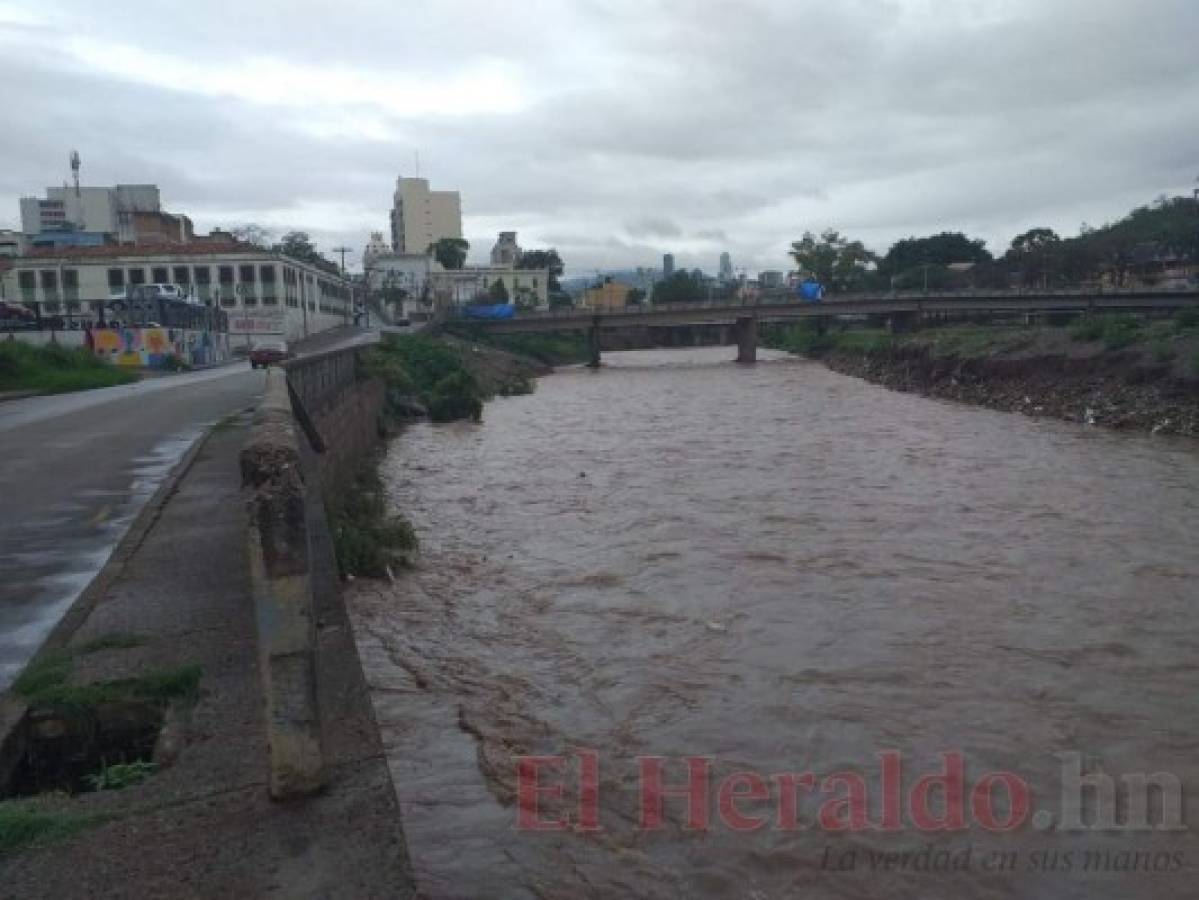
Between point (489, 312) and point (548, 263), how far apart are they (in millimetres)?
74169

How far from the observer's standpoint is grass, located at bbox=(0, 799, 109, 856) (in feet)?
12.1

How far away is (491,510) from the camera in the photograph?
1716cm

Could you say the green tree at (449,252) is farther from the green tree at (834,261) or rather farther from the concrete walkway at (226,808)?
the concrete walkway at (226,808)

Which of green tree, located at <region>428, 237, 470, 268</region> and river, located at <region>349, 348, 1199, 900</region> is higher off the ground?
green tree, located at <region>428, 237, 470, 268</region>

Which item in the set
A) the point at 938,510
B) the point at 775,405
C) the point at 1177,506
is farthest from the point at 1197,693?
the point at 775,405

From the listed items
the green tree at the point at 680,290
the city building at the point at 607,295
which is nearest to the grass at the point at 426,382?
the city building at the point at 607,295

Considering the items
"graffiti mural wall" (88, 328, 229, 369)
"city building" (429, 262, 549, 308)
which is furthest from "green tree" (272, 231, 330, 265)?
"graffiti mural wall" (88, 328, 229, 369)

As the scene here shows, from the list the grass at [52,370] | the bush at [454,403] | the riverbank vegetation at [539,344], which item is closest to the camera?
the grass at [52,370]

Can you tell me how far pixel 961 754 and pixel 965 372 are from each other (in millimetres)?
38876

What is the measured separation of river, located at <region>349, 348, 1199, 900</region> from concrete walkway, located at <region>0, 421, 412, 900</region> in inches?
54.4

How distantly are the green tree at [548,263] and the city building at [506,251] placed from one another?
3.82 m

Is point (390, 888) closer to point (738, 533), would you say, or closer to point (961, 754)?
point (961, 754)

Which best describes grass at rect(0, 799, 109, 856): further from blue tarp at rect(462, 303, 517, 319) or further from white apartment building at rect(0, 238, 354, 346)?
blue tarp at rect(462, 303, 517, 319)

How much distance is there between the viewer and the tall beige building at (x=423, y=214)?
159625 mm
